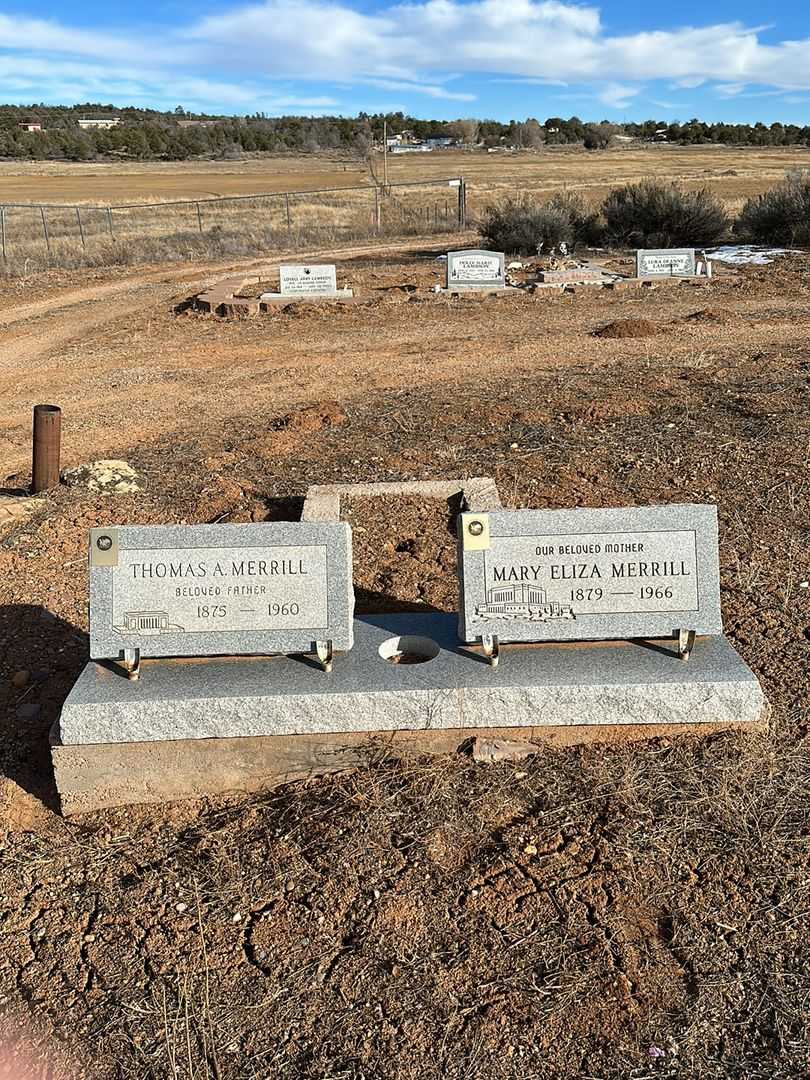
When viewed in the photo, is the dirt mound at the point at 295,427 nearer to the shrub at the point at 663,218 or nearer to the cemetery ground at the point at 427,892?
the cemetery ground at the point at 427,892

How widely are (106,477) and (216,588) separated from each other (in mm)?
3974

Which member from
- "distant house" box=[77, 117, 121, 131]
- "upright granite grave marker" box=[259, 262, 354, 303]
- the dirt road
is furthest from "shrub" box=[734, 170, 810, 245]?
"distant house" box=[77, 117, 121, 131]

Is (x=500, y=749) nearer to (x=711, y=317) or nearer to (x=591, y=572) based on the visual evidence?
(x=591, y=572)

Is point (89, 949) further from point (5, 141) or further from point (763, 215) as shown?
point (5, 141)

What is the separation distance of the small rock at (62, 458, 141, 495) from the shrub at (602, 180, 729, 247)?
20.0 m

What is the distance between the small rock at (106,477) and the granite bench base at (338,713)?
370cm

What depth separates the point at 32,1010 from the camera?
283 centimetres

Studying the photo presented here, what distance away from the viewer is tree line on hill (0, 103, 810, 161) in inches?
3418

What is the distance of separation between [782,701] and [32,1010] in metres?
3.20

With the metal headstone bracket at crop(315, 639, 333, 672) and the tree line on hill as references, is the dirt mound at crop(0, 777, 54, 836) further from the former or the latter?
the tree line on hill

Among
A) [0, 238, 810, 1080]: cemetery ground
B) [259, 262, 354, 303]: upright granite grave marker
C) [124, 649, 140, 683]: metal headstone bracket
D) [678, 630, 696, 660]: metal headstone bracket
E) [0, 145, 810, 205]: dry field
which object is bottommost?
[0, 238, 810, 1080]: cemetery ground

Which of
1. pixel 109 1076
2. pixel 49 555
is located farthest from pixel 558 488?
pixel 109 1076

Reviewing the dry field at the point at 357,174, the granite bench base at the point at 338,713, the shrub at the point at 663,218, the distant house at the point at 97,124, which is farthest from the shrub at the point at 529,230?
the distant house at the point at 97,124

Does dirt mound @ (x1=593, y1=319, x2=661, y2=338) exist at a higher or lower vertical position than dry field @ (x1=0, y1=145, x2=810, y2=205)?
lower
